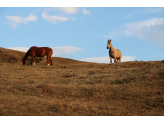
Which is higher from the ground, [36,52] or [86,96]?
[36,52]

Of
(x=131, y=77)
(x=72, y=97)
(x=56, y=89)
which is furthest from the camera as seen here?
(x=131, y=77)

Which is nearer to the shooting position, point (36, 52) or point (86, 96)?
point (86, 96)

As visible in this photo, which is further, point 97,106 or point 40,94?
point 40,94

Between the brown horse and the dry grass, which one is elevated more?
the brown horse

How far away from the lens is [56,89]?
14.1 meters

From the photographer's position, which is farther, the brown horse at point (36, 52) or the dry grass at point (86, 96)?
the brown horse at point (36, 52)

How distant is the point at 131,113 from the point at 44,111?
14.2 feet

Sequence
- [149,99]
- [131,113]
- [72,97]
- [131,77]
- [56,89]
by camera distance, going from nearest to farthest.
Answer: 1. [131,113]
2. [149,99]
3. [72,97]
4. [56,89]
5. [131,77]

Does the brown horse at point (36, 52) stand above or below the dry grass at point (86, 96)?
above

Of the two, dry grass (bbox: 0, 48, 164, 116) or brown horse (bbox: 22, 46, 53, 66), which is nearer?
dry grass (bbox: 0, 48, 164, 116)
